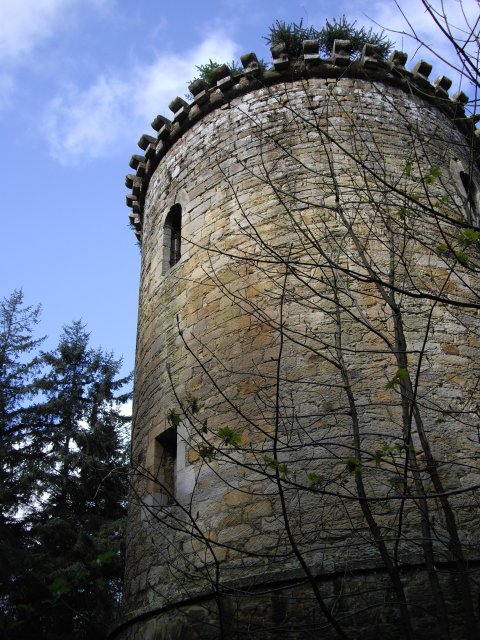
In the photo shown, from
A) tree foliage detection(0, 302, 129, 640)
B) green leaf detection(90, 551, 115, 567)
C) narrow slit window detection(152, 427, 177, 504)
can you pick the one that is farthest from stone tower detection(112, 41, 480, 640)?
tree foliage detection(0, 302, 129, 640)

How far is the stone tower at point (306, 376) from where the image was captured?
337 cm

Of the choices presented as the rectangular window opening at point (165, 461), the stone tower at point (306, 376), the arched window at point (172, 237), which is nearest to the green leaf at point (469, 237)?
the stone tower at point (306, 376)

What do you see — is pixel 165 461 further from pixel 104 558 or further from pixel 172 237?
pixel 104 558

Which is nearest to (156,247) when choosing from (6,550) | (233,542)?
(233,542)

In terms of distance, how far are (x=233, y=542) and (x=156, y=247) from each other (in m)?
3.73

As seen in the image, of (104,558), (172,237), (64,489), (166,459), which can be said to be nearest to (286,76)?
(172,237)

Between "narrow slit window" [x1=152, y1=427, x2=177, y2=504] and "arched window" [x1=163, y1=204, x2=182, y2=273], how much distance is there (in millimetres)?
1990

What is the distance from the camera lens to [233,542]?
14.3 feet

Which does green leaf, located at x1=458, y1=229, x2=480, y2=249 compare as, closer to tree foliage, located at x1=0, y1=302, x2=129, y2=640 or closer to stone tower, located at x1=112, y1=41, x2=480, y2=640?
stone tower, located at x1=112, y1=41, x2=480, y2=640

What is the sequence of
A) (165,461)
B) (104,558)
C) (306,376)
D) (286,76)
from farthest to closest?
(286,76) < (165,461) < (306,376) < (104,558)

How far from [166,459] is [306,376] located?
1652mm

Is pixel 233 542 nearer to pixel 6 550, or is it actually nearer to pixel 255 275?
pixel 255 275

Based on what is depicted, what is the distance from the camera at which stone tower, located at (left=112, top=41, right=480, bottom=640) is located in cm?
337

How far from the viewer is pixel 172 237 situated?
7.15 meters
